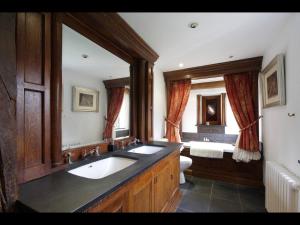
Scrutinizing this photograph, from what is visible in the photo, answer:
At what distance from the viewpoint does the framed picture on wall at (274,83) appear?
164 cm

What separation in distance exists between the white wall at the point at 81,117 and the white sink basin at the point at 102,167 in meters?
0.27

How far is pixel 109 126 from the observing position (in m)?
1.82

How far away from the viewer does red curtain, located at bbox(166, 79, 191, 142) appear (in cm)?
328

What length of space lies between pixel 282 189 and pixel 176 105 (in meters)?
2.23

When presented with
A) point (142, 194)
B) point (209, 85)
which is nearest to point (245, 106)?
point (209, 85)

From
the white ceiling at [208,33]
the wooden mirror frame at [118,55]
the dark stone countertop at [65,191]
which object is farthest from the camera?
the white ceiling at [208,33]

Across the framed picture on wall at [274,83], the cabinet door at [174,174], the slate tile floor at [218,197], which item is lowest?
the slate tile floor at [218,197]

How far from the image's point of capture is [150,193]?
4.50 ft

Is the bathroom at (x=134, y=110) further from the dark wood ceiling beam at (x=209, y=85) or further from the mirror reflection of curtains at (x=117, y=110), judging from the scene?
the dark wood ceiling beam at (x=209, y=85)

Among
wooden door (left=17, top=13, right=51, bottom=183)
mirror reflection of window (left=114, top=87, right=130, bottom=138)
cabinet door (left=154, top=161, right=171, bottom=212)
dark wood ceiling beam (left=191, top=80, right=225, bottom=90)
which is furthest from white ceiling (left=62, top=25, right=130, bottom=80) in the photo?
dark wood ceiling beam (left=191, top=80, right=225, bottom=90)

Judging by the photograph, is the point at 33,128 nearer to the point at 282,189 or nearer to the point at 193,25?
the point at 193,25

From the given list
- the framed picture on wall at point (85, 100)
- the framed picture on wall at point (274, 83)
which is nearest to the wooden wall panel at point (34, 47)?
the framed picture on wall at point (85, 100)
